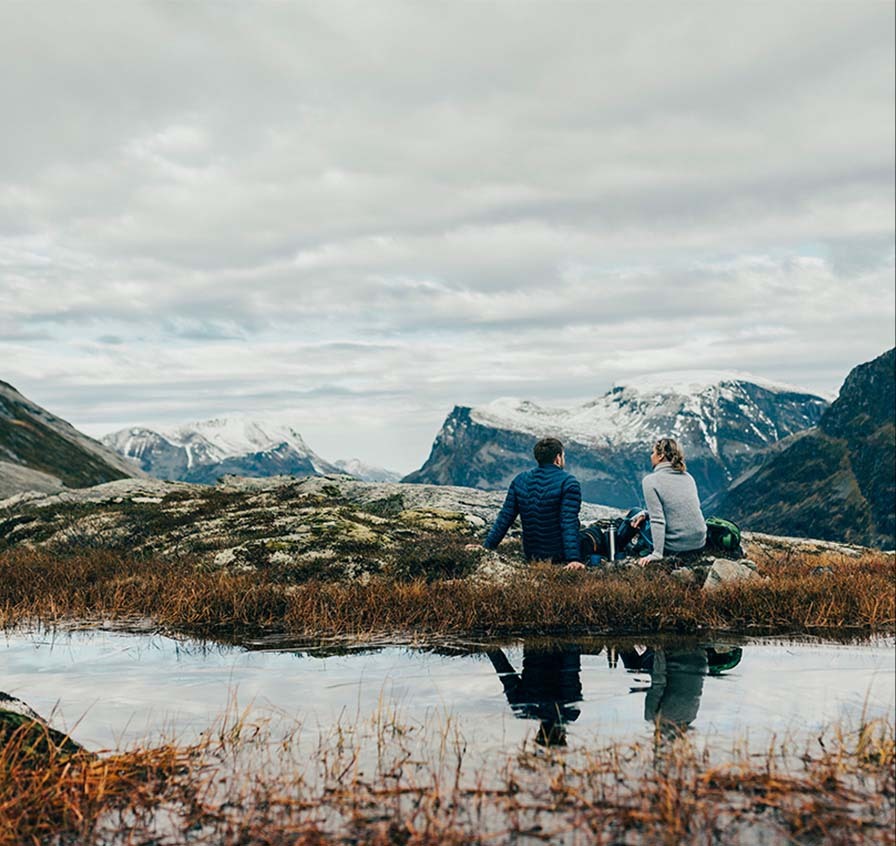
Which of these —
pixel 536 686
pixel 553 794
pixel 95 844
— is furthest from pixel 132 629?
pixel 553 794

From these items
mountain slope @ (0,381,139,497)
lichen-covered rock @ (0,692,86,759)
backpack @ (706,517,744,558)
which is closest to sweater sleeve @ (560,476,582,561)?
backpack @ (706,517,744,558)

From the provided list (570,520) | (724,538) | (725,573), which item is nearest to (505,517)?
(570,520)

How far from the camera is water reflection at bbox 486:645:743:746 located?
26.1ft

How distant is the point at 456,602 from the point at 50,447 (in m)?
122

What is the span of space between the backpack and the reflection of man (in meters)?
6.23

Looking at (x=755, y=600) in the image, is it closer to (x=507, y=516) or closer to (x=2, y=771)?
(x=507, y=516)

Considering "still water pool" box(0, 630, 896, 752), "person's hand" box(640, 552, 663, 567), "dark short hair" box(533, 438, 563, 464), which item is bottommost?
"still water pool" box(0, 630, 896, 752)

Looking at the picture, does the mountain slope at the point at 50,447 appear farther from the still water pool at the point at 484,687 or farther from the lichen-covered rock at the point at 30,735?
the lichen-covered rock at the point at 30,735

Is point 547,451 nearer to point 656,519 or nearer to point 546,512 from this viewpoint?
point 546,512

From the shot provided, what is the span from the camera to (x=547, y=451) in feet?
52.5

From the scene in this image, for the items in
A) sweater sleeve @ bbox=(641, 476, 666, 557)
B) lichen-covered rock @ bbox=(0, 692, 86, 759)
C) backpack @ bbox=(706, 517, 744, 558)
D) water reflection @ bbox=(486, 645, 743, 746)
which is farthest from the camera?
backpack @ bbox=(706, 517, 744, 558)

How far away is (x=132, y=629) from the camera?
1392cm

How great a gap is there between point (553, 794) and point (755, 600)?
26.8 feet

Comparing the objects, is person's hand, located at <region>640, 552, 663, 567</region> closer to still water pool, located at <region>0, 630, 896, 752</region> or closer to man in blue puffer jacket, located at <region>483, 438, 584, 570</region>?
man in blue puffer jacket, located at <region>483, 438, 584, 570</region>
